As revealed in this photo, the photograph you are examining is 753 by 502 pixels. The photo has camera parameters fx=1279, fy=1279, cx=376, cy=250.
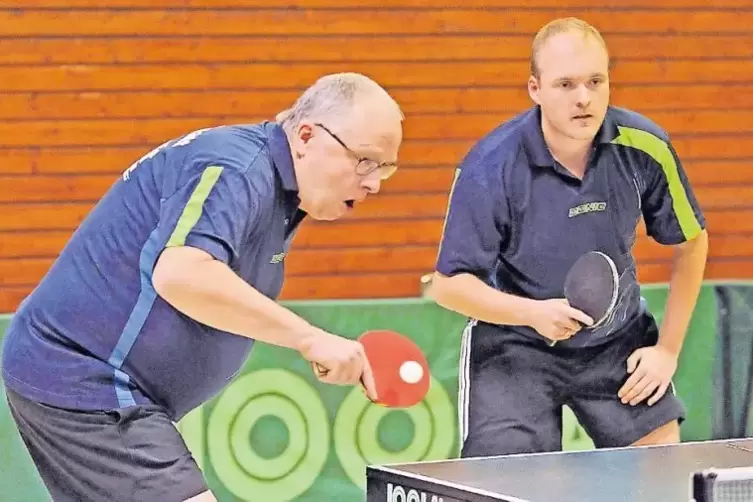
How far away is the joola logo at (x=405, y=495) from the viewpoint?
2.73 meters

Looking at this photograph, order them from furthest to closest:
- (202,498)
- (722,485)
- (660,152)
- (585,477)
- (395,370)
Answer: (660,152), (395,370), (202,498), (585,477), (722,485)

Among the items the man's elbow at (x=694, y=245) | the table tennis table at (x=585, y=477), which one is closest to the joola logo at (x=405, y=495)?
the table tennis table at (x=585, y=477)

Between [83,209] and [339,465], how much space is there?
201cm

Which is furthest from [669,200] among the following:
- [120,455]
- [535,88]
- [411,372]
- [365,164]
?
[120,455]

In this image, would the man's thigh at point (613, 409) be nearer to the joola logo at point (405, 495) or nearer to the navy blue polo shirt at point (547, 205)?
the navy blue polo shirt at point (547, 205)

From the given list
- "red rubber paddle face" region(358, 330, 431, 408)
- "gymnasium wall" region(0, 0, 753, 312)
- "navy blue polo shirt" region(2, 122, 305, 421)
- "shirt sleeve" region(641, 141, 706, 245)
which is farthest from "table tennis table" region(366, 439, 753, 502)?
"gymnasium wall" region(0, 0, 753, 312)

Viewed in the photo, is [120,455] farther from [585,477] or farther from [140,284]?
[585,477]

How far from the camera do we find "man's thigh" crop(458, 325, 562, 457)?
13.1 feet

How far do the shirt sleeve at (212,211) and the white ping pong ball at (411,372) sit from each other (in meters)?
0.57

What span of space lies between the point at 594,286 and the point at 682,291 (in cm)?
54

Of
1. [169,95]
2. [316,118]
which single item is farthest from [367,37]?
[316,118]

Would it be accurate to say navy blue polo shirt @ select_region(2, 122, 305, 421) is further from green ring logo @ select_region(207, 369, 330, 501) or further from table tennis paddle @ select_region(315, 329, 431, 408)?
green ring logo @ select_region(207, 369, 330, 501)

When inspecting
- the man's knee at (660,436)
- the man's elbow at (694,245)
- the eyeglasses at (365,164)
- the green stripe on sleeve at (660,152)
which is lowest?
the man's knee at (660,436)

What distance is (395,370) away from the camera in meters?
3.26
